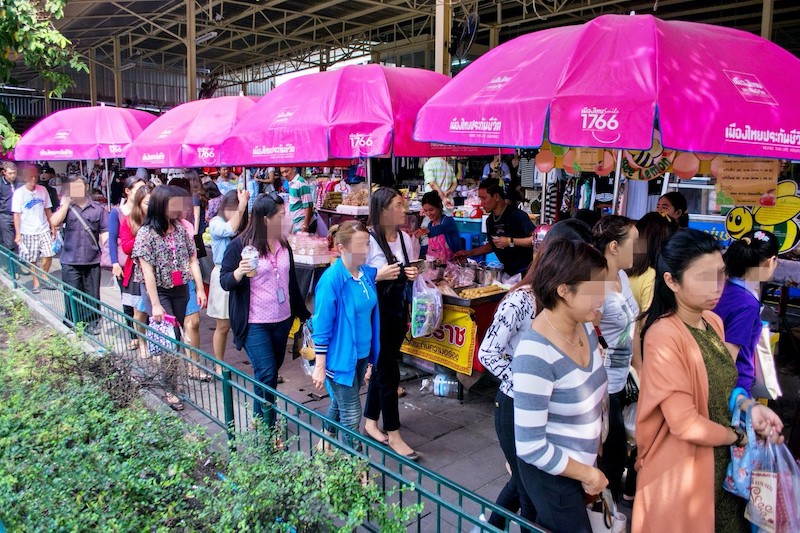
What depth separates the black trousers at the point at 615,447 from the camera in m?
3.50

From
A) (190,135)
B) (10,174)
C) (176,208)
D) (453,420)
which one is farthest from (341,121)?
(10,174)

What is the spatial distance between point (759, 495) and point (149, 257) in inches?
179

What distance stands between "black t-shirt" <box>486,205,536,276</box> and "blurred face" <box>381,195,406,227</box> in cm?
196

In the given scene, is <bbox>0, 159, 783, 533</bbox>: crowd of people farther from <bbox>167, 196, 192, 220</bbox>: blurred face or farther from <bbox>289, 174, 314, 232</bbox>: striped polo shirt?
<bbox>289, 174, 314, 232</bbox>: striped polo shirt

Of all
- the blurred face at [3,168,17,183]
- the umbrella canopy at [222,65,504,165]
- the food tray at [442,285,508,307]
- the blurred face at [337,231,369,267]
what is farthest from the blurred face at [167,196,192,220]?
the blurred face at [3,168,17,183]

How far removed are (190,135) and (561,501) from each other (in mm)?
6330

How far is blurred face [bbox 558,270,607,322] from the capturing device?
93.2 inches

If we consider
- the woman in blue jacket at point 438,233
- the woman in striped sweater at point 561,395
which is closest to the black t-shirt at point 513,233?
the woman in blue jacket at point 438,233

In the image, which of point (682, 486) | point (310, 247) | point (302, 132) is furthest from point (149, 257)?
point (682, 486)

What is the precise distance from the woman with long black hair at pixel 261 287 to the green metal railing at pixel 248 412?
30 cm

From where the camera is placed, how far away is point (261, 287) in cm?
427

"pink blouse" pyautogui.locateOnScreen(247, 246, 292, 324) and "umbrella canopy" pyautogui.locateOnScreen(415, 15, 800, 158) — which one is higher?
"umbrella canopy" pyautogui.locateOnScreen(415, 15, 800, 158)

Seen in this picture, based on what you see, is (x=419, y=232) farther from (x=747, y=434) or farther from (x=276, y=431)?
(x=747, y=434)

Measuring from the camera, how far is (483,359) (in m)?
3.07
